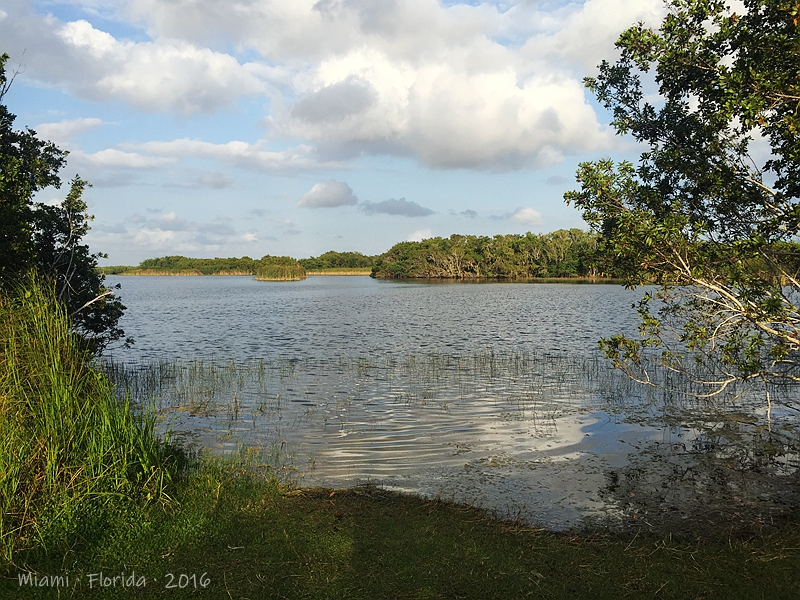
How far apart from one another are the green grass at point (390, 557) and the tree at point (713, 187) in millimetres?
3438

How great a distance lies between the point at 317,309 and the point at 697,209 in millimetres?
44735

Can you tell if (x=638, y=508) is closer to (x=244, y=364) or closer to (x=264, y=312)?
(x=244, y=364)

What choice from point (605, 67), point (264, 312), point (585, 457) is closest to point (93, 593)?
point (585, 457)

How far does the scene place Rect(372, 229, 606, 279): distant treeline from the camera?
13412cm

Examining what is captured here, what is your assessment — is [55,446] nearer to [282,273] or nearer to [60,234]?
[60,234]

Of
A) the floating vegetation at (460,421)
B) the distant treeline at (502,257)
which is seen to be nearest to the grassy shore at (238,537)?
the floating vegetation at (460,421)

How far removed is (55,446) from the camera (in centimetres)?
680

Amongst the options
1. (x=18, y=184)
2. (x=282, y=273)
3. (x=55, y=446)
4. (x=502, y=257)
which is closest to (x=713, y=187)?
(x=55, y=446)

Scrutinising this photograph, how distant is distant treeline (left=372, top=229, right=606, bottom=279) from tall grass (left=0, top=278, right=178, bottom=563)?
409ft

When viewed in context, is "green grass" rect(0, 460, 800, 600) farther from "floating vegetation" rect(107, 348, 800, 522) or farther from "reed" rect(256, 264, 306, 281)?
"reed" rect(256, 264, 306, 281)

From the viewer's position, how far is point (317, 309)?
53.1 metres

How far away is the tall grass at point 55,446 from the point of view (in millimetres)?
6281

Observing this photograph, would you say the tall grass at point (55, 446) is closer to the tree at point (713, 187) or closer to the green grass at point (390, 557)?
the green grass at point (390, 557)

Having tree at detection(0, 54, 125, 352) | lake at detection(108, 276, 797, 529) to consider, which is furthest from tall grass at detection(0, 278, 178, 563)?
tree at detection(0, 54, 125, 352)
